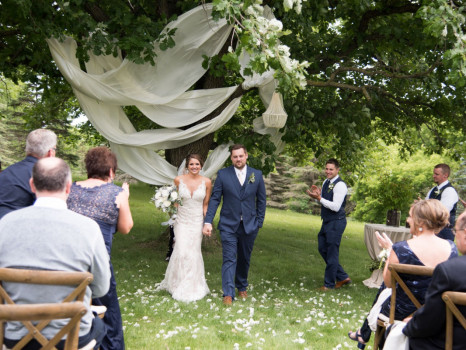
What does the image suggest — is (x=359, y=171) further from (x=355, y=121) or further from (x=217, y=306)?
(x=217, y=306)

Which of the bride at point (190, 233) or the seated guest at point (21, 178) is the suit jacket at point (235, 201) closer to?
the bride at point (190, 233)

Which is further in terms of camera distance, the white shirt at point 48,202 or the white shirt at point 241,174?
the white shirt at point 241,174

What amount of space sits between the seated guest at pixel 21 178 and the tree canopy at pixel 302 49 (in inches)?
90.8

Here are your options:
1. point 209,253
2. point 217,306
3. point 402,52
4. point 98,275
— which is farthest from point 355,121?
point 98,275

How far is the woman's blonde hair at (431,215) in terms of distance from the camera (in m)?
3.57

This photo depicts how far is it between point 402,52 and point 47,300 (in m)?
11.1

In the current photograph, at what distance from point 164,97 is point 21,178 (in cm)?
461

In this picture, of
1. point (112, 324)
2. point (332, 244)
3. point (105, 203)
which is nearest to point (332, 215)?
point (332, 244)

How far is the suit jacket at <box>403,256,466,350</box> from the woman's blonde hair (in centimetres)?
78

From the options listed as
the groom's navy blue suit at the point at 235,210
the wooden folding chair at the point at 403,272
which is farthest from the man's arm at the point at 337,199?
the wooden folding chair at the point at 403,272

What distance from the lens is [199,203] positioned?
7297 mm

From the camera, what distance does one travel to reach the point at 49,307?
7.89 feet

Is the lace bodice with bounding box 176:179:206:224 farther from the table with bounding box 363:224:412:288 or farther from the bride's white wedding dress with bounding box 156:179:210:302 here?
the table with bounding box 363:224:412:288

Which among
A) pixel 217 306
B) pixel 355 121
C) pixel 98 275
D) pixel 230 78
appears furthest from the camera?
pixel 230 78
